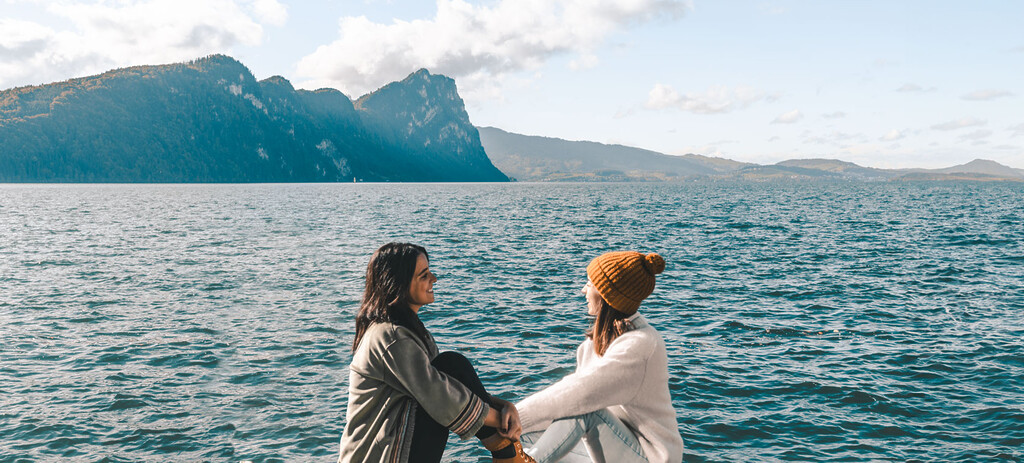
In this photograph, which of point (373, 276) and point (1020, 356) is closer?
point (373, 276)

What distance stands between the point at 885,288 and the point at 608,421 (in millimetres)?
23397

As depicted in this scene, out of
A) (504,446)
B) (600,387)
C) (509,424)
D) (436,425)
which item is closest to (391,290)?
(436,425)

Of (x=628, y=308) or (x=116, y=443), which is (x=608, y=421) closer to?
(x=628, y=308)

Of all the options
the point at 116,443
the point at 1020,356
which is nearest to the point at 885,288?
the point at 1020,356

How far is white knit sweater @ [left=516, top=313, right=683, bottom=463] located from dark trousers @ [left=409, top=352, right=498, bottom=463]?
506 millimetres

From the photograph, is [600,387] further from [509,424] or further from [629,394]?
[509,424]

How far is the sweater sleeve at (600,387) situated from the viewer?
4.76m

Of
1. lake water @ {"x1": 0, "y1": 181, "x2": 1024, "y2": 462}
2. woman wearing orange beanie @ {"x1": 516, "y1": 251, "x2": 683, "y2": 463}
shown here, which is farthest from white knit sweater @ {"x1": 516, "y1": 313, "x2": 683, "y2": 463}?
lake water @ {"x1": 0, "y1": 181, "x2": 1024, "y2": 462}

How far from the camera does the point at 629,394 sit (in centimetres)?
484

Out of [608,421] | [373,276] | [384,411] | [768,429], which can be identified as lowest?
[768,429]

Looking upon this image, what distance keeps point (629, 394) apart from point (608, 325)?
0.54 meters

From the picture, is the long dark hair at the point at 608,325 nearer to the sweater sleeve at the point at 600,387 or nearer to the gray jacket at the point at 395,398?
the sweater sleeve at the point at 600,387

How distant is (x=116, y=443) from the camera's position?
1013 cm

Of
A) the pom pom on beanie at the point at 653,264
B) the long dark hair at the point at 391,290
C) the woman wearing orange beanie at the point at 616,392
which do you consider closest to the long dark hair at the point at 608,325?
the woman wearing orange beanie at the point at 616,392
